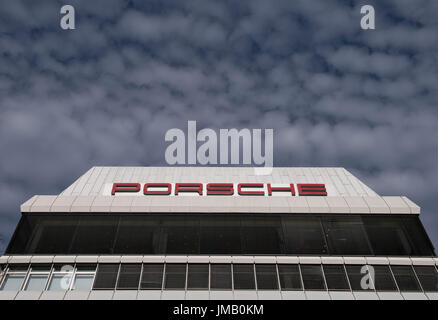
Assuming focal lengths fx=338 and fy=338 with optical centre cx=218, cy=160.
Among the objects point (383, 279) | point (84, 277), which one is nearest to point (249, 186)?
point (383, 279)

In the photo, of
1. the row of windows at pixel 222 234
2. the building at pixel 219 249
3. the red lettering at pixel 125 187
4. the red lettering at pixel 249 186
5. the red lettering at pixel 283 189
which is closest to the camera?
the building at pixel 219 249

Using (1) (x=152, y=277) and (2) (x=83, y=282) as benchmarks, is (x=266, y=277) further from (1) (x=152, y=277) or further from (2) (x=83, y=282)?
(2) (x=83, y=282)

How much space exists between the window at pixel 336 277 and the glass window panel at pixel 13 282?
19.8 meters

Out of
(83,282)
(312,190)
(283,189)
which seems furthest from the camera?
(283,189)

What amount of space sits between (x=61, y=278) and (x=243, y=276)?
11761 millimetres

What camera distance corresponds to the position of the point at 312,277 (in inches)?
867

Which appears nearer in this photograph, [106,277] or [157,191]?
[106,277]

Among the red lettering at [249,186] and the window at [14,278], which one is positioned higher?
the red lettering at [249,186]

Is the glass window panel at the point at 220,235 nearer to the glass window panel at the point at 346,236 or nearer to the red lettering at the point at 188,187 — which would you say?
the red lettering at the point at 188,187

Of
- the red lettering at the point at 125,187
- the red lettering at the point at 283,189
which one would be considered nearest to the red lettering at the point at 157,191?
the red lettering at the point at 125,187

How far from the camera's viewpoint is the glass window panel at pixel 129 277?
70.2 feet
